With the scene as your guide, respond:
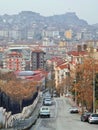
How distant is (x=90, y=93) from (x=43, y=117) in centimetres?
792

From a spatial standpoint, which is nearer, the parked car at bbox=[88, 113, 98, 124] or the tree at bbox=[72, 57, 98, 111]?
the parked car at bbox=[88, 113, 98, 124]

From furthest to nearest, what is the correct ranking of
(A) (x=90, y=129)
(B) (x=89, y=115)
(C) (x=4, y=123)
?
(B) (x=89, y=115), (A) (x=90, y=129), (C) (x=4, y=123)

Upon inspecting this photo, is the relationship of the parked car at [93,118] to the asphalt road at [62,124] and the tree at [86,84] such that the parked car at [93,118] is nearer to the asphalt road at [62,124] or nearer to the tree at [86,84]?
the asphalt road at [62,124]

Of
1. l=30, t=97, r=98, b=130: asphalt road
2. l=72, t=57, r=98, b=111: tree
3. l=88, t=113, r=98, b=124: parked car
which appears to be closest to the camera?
l=30, t=97, r=98, b=130: asphalt road

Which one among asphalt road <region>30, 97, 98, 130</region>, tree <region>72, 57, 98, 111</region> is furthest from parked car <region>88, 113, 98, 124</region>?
tree <region>72, 57, 98, 111</region>

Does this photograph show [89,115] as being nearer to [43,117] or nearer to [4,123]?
[43,117]

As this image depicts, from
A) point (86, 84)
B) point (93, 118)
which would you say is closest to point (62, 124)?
point (93, 118)

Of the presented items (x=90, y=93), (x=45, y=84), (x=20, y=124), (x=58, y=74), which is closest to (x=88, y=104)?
(x=90, y=93)

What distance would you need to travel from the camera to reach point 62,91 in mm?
133500

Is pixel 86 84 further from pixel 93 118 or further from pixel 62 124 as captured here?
pixel 62 124

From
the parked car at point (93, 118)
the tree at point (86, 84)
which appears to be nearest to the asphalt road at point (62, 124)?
the parked car at point (93, 118)

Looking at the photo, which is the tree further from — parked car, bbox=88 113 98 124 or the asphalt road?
parked car, bbox=88 113 98 124

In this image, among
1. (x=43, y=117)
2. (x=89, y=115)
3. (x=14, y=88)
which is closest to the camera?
(x=89, y=115)

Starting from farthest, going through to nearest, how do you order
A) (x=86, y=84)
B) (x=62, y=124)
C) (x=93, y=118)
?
(x=86, y=84) < (x=93, y=118) < (x=62, y=124)
